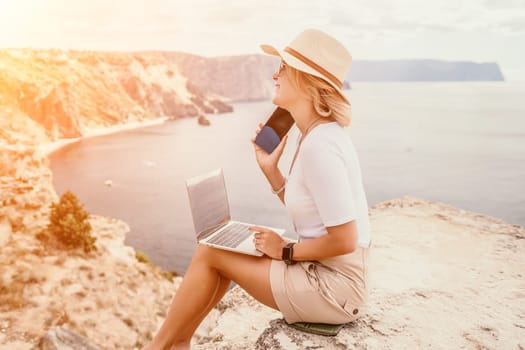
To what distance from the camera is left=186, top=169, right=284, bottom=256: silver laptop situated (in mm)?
2785

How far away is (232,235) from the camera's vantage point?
9.64 ft

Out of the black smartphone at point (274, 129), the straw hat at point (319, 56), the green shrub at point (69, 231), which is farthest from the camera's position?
the green shrub at point (69, 231)

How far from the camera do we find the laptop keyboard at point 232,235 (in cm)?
280

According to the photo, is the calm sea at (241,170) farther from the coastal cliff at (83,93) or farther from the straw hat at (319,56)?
the straw hat at (319,56)

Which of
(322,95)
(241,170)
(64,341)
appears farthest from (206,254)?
(241,170)

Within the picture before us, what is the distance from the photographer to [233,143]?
123562mm

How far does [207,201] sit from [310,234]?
2.85ft

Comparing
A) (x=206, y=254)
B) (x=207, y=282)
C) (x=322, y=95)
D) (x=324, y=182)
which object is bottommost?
(x=207, y=282)

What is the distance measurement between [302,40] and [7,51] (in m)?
123

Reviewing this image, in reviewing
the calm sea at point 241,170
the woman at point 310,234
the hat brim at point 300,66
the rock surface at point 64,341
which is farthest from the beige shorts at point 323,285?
the calm sea at point 241,170

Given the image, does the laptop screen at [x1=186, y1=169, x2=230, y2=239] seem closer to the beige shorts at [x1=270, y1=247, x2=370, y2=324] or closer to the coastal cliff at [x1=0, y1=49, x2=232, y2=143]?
the beige shorts at [x1=270, y1=247, x2=370, y2=324]

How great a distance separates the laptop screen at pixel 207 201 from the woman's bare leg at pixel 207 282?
0.31 meters

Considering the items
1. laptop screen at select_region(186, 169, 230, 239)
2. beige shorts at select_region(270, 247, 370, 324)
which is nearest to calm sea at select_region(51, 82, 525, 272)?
laptop screen at select_region(186, 169, 230, 239)

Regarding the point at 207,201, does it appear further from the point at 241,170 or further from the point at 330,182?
the point at 241,170
